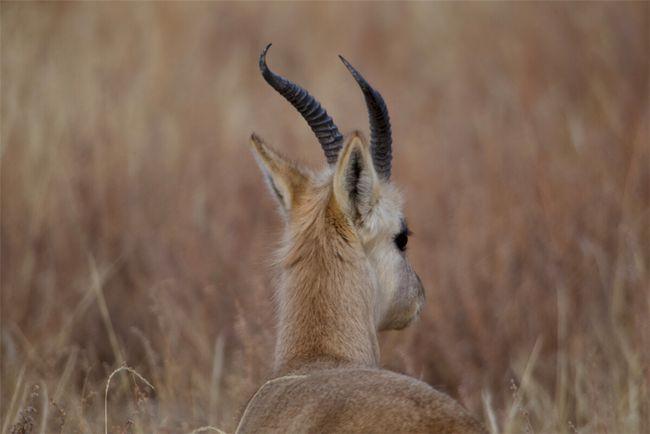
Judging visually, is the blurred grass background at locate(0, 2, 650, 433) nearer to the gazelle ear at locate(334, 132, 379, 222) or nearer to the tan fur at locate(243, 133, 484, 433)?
the tan fur at locate(243, 133, 484, 433)

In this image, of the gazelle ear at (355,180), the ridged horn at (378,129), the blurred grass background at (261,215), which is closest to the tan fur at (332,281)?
the gazelle ear at (355,180)

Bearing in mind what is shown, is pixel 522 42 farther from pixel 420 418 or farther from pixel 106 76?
pixel 420 418

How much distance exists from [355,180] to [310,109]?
505mm

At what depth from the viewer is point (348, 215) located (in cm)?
502

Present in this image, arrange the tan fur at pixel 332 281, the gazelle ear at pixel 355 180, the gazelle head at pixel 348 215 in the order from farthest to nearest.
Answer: the gazelle head at pixel 348 215, the gazelle ear at pixel 355 180, the tan fur at pixel 332 281

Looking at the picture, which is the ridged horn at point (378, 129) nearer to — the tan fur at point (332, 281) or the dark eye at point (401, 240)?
the tan fur at point (332, 281)

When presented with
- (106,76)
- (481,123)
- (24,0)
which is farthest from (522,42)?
(24,0)

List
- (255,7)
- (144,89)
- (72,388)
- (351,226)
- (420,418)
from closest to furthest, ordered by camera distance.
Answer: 1. (420,418)
2. (351,226)
3. (72,388)
4. (144,89)
5. (255,7)

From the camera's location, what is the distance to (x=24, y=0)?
12117mm

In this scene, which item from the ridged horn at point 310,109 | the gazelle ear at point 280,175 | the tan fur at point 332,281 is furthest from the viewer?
the gazelle ear at point 280,175

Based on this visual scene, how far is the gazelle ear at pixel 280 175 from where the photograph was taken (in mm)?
5383

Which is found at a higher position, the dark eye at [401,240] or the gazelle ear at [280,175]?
the dark eye at [401,240]

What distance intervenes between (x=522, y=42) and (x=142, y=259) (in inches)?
217

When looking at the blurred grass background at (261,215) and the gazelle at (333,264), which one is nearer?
the gazelle at (333,264)
